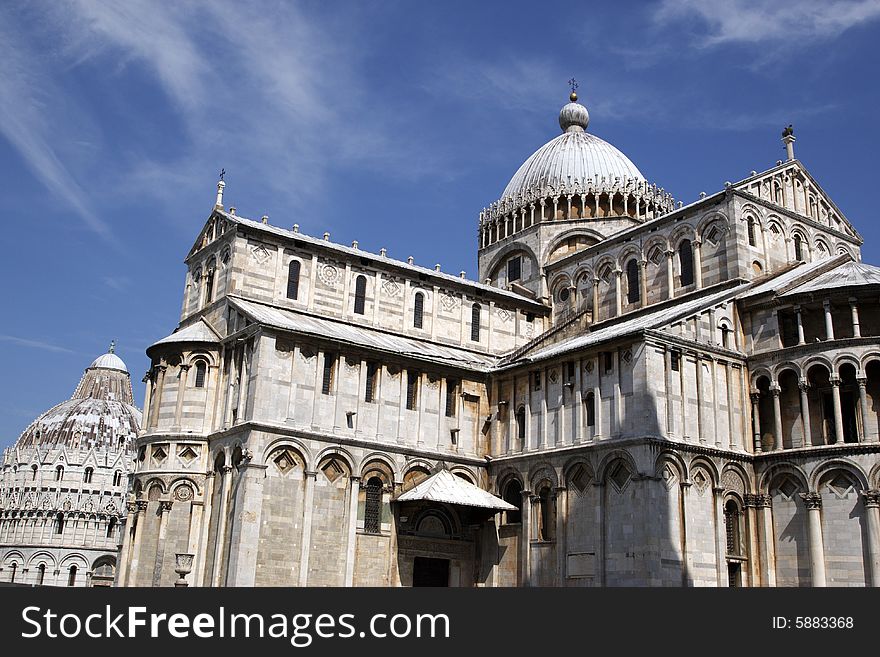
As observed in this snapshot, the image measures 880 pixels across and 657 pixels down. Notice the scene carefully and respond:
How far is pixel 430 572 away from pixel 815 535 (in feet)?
49.4

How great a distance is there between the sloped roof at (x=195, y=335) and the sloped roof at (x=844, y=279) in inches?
948

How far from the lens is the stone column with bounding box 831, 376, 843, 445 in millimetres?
33625

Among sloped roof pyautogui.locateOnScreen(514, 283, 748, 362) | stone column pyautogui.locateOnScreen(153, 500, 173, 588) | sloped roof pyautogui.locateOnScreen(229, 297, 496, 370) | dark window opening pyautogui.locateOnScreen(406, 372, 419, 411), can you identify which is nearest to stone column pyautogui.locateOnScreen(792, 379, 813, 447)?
sloped roof pyautogui.locateOnScreen(514, 283, 748, 362)

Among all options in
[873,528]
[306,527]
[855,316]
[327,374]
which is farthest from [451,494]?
[855,316]

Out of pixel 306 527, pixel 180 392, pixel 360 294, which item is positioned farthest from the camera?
pixel 360 294

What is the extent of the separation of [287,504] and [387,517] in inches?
173

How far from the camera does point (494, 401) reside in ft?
135

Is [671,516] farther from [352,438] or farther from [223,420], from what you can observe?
[223,420]

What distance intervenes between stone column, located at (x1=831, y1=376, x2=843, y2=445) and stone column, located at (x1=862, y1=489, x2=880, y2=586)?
2.20 metres

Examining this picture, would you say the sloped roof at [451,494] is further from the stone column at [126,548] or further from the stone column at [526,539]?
the stone column at [126,548]

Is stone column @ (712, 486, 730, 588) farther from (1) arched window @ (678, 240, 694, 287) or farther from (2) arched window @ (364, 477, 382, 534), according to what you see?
(2) arched window @ (364, 477, 382, 534)

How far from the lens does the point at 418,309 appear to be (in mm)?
45531

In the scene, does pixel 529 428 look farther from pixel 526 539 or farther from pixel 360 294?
pixel 360 294
